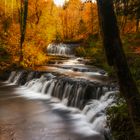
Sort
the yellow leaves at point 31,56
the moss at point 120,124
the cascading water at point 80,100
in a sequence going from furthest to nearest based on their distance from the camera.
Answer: the yellow leaves at point 31,56 < the cascading water at point 80,100 < the moss at point 120,124

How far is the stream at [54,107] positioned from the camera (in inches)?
459

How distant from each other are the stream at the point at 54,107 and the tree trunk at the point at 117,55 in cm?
161

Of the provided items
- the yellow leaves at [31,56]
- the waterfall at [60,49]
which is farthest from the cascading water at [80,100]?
the waterfall at [60,49]

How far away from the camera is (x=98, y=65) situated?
26891mm

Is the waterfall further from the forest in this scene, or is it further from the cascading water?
the cascading water

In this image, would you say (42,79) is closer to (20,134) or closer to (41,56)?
(41,56)

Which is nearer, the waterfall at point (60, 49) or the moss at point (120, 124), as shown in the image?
the moss at point (120, 124)

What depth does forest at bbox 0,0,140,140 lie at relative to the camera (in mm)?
7145

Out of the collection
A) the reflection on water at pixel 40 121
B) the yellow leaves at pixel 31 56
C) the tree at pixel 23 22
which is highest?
the tree at pixel 23 22

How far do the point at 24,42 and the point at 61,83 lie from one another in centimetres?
992

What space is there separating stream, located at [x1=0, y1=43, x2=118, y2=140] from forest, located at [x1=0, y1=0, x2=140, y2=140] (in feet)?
→ 0.41

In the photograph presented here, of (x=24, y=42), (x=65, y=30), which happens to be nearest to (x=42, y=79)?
(x=24, y=42)

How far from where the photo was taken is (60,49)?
40.7 metres

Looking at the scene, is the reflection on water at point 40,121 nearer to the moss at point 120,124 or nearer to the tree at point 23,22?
the moss at point 120,124
